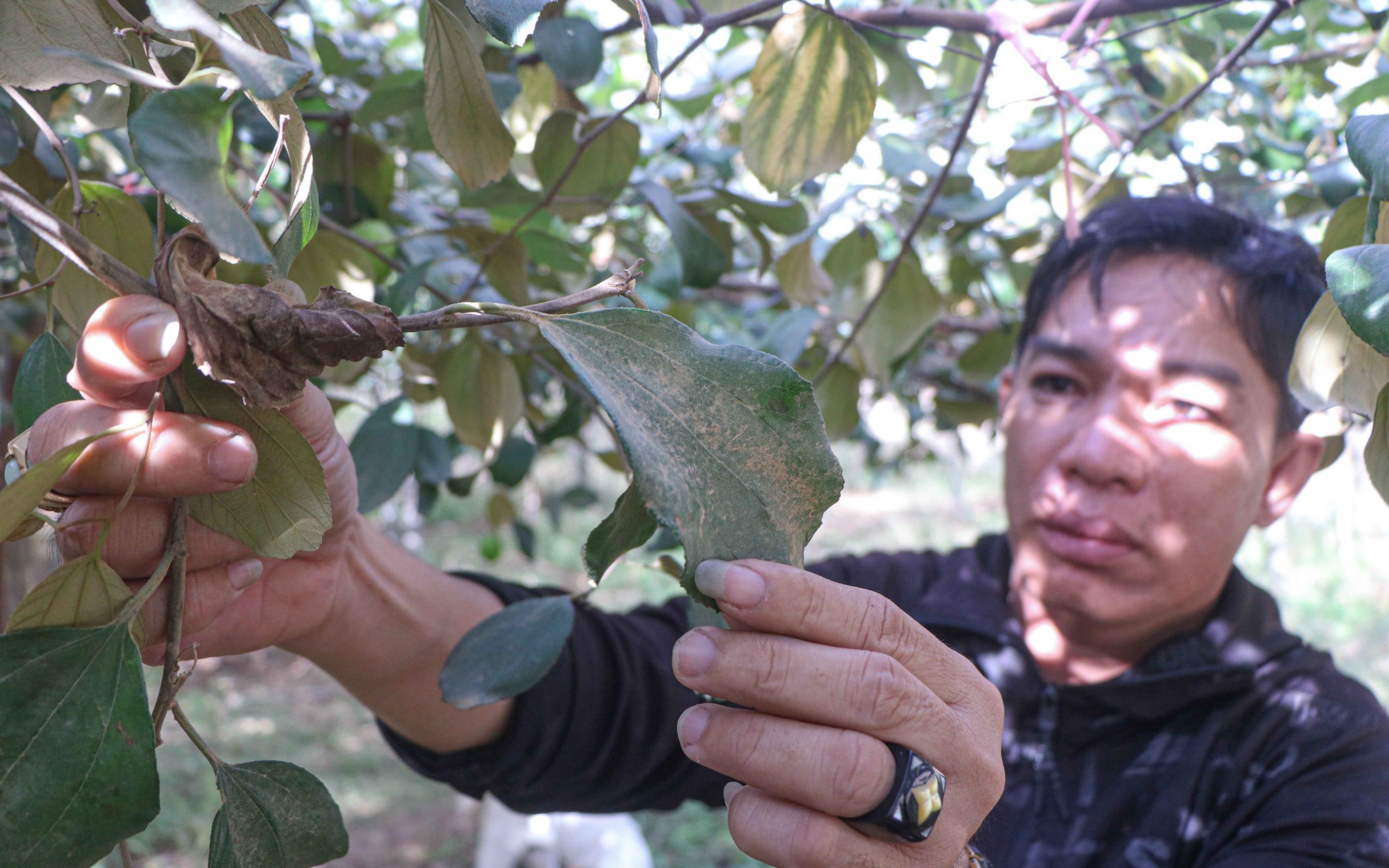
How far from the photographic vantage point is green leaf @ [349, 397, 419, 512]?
2.91ft

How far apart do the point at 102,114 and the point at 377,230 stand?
397mm

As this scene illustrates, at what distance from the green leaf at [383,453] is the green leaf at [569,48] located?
39 cm

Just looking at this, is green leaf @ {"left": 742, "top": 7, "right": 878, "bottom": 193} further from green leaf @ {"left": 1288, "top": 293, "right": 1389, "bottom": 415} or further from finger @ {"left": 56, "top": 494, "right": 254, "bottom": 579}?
finger @ {"left": 56, "top": 494, "right": 254, "bottom": 579}

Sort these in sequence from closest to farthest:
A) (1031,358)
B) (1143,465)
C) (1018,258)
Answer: (1143,465)
(1031,358)
(1018,258)

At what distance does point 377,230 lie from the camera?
1.02m

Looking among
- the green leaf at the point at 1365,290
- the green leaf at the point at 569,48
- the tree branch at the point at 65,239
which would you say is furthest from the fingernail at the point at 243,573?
the green leaf at the point at 1365,290

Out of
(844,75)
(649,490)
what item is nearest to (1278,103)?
(844,75)

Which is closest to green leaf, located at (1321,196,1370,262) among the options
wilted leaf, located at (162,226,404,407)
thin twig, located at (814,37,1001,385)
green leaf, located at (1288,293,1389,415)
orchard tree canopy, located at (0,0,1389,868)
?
orchard tree canopy, located at (0,0,1389,868)

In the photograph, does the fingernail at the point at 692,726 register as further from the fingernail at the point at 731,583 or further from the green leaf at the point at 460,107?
the green leaf at the point at 460,107

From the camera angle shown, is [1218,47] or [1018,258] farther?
[1018,258]

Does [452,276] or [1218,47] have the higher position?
[1218,47]

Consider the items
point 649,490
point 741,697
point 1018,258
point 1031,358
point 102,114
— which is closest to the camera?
point 649,490

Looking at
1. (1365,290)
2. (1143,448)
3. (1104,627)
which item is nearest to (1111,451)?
(1143,448)

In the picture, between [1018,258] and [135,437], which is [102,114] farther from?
[1018,258]
